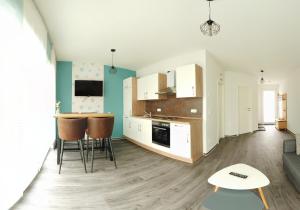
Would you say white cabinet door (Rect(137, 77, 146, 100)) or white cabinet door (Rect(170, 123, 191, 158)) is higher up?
white cabinet door (Rect(137, 77, 146, 100))

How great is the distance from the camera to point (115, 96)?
638cm

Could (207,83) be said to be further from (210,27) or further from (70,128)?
(70,128)

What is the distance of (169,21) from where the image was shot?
284cm

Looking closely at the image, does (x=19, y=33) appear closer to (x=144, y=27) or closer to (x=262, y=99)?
(x=144, y=27)

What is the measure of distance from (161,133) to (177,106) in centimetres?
105

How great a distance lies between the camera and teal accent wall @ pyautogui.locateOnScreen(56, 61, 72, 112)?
5.67 metres

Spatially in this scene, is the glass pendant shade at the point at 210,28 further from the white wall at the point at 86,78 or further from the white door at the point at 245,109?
the white door at the point at 245,109

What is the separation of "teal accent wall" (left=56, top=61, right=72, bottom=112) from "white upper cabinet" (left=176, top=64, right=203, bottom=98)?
3.65 meters

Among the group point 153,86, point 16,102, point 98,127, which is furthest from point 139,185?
point 153,86

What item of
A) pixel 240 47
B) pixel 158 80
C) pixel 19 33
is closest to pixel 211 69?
pixel 240 47

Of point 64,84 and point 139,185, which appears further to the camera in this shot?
point 64,84

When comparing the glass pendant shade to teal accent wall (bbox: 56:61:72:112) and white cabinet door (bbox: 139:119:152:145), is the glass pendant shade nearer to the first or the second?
white cabinet door (bbox: 139:119:152:145)

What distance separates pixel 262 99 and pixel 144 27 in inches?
424

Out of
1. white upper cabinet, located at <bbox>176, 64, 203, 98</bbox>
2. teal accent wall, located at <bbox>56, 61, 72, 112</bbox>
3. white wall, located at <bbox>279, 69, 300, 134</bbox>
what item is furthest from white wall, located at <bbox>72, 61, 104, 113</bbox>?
white wall, located at <bbox>279, 69, 300, 134</bbox>
